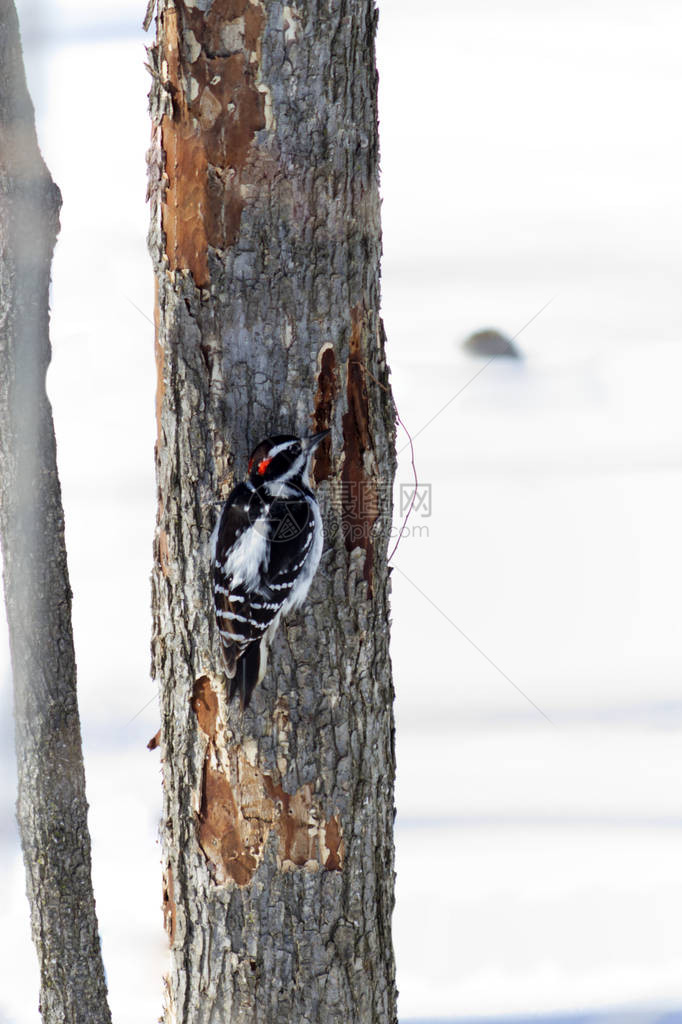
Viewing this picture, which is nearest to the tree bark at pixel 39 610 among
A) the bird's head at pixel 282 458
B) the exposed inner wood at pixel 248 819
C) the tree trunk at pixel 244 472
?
the tree trunk at pixel 244 472

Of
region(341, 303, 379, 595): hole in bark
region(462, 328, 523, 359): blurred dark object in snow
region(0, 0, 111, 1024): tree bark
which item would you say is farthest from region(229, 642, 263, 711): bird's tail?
region(462, 328, 523, 359): blurred dark object in snow

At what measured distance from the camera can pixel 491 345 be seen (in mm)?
2629

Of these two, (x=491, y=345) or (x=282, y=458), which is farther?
(x=491, y=345)

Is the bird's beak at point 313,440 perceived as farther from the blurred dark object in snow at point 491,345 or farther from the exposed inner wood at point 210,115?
the blurred dark object in snow at point 491,345

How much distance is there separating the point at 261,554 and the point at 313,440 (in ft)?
0.79

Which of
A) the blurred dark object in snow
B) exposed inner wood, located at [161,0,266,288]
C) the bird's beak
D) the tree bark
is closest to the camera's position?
exposed inner wood, located at [161,0,266,288]

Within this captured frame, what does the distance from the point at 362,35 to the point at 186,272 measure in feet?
1.46

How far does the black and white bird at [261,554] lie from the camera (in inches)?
49.8

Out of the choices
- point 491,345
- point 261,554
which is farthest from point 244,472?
point 491,345

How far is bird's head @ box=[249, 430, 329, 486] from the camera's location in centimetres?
125

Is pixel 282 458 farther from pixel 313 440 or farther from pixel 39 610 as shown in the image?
pixel 39 610

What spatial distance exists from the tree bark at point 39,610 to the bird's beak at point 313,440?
1.89 ft

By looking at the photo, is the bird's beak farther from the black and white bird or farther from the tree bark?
the tree bark

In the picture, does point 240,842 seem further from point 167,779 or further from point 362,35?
point 362,35
